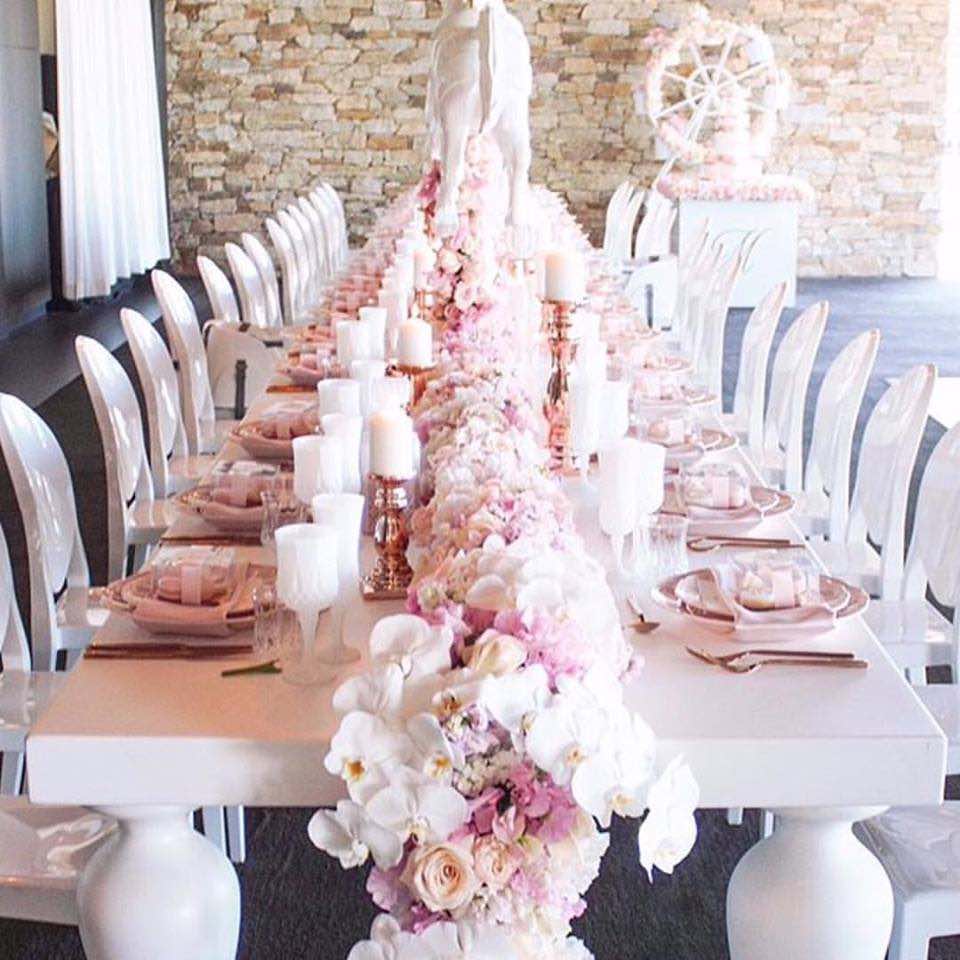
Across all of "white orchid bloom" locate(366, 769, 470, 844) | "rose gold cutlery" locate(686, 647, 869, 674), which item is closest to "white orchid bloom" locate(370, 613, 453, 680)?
"white orchid bloom" locate(366, 769, 470, 844)

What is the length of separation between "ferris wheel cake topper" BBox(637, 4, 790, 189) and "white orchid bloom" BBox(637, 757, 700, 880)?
1012 centimetres

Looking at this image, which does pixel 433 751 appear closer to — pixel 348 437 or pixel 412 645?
pixel 412 645

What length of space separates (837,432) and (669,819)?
8.27 feet

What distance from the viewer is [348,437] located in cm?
256

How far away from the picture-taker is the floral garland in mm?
1569

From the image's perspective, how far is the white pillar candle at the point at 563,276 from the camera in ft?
10.3

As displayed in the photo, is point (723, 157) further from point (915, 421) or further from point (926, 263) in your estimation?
point (915, 421)

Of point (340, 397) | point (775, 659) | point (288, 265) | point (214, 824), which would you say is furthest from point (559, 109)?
point (775, 659)

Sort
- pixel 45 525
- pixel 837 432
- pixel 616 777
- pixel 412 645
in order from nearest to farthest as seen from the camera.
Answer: pixel 616 777, pixel 412 645, pixel 45 525, pixel 837 432

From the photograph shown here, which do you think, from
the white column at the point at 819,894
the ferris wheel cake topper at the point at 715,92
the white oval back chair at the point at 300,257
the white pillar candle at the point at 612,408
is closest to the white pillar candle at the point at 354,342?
the white pillar candle at the point at 612,408

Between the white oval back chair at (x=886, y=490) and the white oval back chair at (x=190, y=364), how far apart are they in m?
2.00

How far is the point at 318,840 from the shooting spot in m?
1.62

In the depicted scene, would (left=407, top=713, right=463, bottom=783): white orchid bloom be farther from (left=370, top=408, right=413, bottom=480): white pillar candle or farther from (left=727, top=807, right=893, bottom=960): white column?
(left=370, top=408, right=413, bottom=480): white pillar candle

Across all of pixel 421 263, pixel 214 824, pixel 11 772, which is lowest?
pixel 214 824
